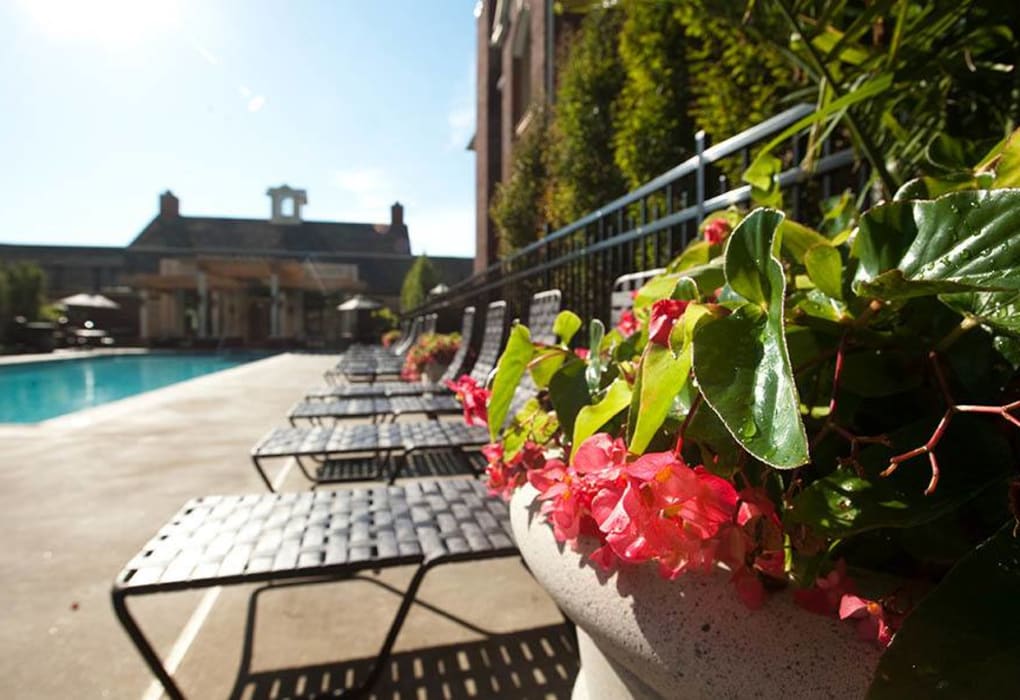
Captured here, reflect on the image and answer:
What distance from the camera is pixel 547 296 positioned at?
3484mm

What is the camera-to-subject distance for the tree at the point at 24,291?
22641 millimetres

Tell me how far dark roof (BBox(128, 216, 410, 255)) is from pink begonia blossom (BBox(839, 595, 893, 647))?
38151 millimetres

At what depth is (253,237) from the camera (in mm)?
35875

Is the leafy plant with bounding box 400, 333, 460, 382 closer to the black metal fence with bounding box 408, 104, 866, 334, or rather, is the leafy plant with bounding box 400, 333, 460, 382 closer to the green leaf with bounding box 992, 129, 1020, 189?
the black metal fence with bounding box 408, 104, 866, 334

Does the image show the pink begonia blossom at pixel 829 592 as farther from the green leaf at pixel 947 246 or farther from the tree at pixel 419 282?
the tree at pixel 419 282

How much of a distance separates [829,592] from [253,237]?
39537mm

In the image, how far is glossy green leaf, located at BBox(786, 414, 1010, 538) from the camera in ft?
1.51

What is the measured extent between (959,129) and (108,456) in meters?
4.45

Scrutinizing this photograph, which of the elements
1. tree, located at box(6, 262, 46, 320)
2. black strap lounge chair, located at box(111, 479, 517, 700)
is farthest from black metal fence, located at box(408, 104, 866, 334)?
tree, located at box(6, 262, 46, 320)

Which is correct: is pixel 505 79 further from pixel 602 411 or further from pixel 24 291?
pixel 24 291

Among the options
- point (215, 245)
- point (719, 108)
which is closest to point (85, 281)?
point (215, 245)

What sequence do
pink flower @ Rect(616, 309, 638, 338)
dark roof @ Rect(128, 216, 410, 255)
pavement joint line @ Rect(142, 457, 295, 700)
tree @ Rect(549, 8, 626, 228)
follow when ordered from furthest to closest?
dark roof @ Rect(128, 216, 410, 255), tree @ Rect(549, 8, 626, 228), pavement joint line @ Rect(142, 457, 295, 700), pink flower @ Rect(616, 309, 638, 338)

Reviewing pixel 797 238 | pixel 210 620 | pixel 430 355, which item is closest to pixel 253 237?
pixel 430 355

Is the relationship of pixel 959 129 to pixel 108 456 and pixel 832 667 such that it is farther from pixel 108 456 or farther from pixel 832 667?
pixel 108 456
